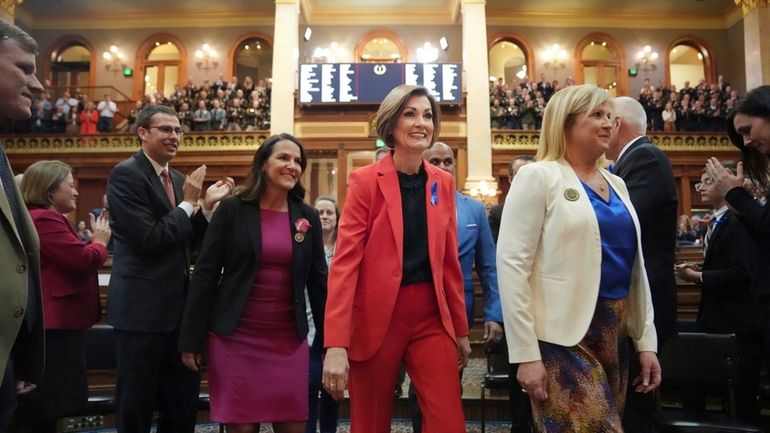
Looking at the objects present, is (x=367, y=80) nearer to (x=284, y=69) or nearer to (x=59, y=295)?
(x=284, y=69)

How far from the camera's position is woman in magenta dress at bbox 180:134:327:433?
1.89 m

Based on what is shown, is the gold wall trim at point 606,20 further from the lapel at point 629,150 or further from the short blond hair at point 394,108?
the short blond hair at point 394,108

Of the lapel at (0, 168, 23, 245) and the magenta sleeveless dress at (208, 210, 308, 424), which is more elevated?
the lapel at (0, 168, 23, 245)

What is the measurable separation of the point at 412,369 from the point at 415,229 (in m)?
0.43

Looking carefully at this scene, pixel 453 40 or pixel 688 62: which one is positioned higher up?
pixel 453 40

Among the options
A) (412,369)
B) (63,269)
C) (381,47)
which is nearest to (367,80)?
(381,47)

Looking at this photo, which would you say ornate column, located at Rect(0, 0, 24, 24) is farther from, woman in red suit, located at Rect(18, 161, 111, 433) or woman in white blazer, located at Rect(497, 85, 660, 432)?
woman in white blazer, located at Rect(497, 85, 660, 432)

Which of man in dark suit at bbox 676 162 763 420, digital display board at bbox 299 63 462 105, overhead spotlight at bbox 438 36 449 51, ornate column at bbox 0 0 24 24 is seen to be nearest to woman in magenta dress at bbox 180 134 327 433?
man in dark suit at bbox 676 162 763 420

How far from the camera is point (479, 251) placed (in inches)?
100.0

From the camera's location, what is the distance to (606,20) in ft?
A: 45.8

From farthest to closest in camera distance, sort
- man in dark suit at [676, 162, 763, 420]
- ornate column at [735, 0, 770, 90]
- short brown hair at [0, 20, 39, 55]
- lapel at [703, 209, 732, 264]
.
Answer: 1. ornate column at [735, 0, 770, 90]
2. lapel at [703, 209, 732, 264]
3. man in dark suit at [676, 162, 763, 420]
4. short brown hair at [0, 20, 39, 55]

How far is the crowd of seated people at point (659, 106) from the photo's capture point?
11734 millimetres

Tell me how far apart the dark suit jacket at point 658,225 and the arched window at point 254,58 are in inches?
515

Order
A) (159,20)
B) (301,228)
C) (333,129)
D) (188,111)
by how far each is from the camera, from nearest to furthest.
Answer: (301,228), (333,129), (188,111), (159,20)
